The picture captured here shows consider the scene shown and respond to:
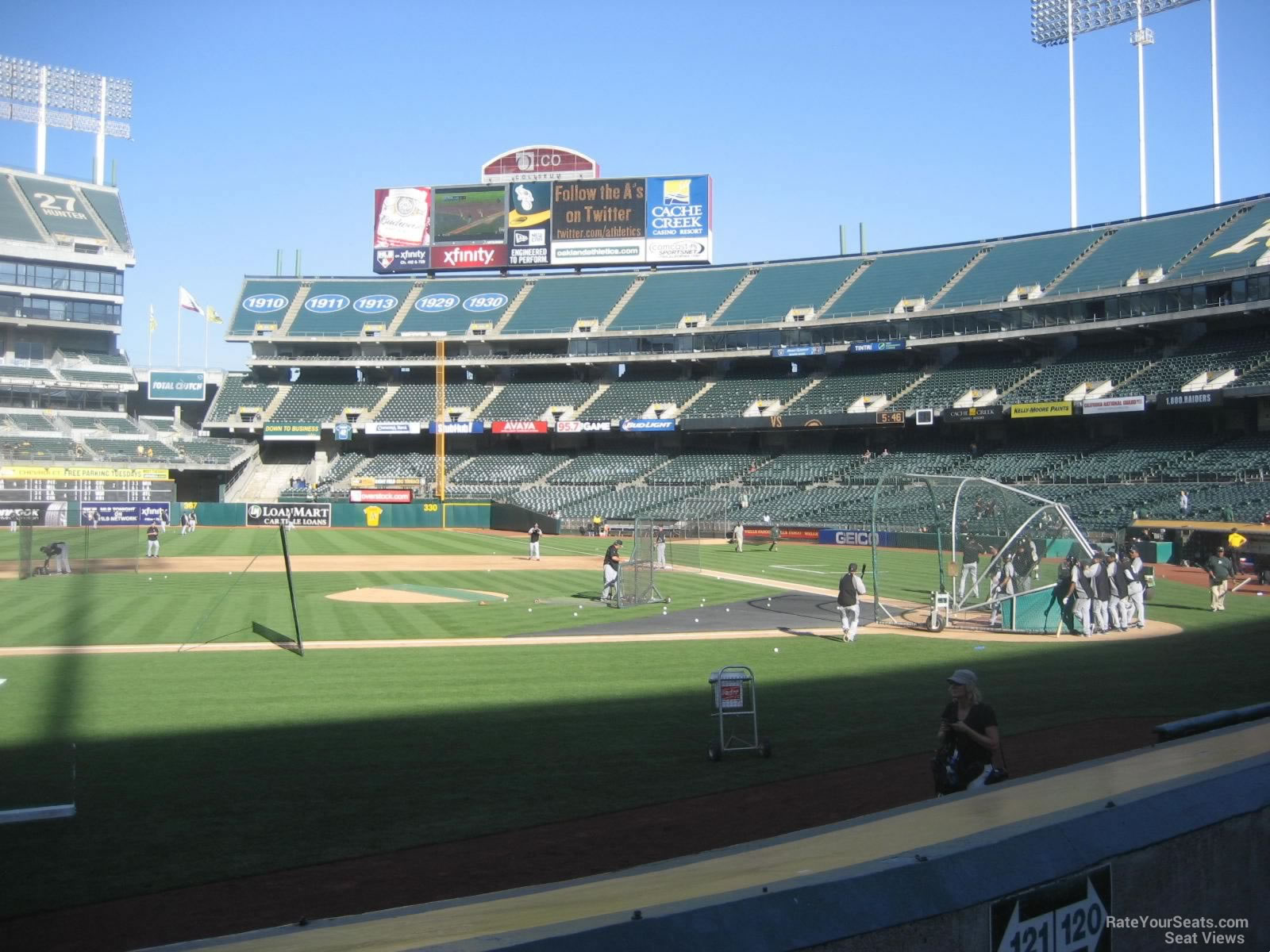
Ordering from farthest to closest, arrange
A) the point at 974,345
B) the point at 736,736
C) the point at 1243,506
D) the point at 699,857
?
the point at 974,345 < the point at 1243,506 < the point at 736,736 < the point at 699,857

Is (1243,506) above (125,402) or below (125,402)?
below

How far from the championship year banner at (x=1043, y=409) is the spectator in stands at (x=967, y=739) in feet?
172

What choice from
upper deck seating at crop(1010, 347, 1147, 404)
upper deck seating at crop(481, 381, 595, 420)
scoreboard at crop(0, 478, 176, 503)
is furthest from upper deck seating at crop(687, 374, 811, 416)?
scoreboard at crop(0, 478, 176, 503)

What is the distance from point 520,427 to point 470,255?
16.3 meters

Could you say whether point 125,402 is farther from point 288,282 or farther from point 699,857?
point 699,857

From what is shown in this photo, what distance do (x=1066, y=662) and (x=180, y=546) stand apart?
4255cm

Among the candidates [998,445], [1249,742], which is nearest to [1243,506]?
[998,445]

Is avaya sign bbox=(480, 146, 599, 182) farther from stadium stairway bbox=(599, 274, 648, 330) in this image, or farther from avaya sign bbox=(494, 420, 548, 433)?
avaya sign bbox=(494, 420, 548, 433)

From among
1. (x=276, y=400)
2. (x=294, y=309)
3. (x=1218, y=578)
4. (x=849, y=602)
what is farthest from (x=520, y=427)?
(x=849, y=602)

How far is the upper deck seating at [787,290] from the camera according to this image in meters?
74.9

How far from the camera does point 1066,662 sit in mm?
20219

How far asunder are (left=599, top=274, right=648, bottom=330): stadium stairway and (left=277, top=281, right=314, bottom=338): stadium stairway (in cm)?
2578

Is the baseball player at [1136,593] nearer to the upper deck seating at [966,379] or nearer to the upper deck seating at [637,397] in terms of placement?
the upper deck seating at [966,379]

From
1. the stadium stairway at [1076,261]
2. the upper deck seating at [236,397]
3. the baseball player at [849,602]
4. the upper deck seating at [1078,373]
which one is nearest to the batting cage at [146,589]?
the baseball player at [849,602]
